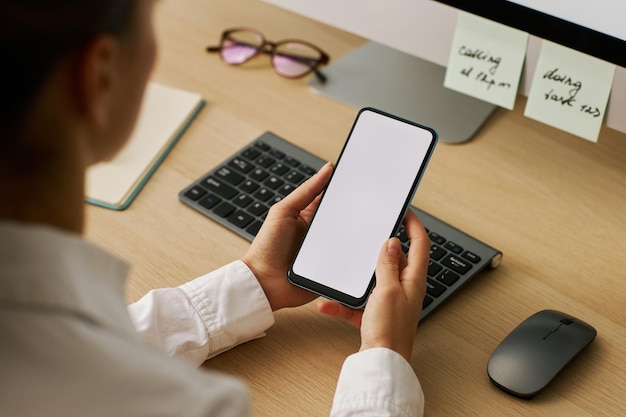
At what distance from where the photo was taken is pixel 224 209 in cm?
79

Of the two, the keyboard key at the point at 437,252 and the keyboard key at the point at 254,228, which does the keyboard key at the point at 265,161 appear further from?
the keyboard key at the point at 437,252

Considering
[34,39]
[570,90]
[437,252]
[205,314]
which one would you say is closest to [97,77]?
[34,39]

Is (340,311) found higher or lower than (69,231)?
lower

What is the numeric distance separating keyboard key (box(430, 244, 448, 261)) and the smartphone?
0.22 feet

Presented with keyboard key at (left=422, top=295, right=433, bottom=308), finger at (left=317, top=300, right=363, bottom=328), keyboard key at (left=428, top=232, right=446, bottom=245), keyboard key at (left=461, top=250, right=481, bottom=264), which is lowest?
finger at (left=317, top=300, right=363, bottom=328)

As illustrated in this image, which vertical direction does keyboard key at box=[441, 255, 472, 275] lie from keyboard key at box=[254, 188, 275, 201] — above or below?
above

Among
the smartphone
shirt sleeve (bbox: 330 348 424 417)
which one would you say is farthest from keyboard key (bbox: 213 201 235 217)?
shirt sleeve (bbox: 330 348 424 417)

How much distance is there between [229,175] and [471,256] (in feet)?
0.81

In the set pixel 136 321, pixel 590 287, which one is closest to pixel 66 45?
pixel 136 321

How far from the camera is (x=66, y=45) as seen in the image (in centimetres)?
39

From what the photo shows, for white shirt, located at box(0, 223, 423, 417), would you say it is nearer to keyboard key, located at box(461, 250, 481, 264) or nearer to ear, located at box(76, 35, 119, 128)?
ear, located at box(76, 35, 119, 128)

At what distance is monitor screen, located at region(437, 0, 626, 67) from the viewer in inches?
28.7

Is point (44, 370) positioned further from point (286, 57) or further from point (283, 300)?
point (286, 57)

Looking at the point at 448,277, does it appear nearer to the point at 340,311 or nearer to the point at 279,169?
the point at 340,311
